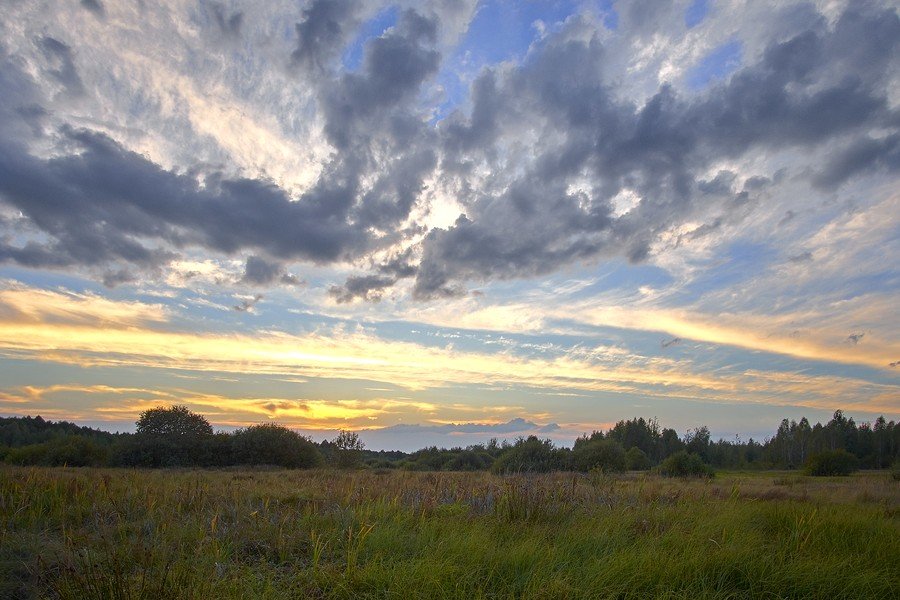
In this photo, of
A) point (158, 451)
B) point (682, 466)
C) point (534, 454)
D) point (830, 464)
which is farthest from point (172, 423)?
point (830, 464)

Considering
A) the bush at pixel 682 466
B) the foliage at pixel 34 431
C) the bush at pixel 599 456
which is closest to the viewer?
the bush at pixel 599 456

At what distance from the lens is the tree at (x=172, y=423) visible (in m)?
38.9

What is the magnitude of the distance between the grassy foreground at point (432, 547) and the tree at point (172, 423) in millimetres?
33507

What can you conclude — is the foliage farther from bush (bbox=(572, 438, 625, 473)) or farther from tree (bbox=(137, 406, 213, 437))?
bush (bbox=(572, 438, 625, 473))

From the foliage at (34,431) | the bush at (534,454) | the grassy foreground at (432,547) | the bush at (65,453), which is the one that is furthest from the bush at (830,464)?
the foliage at (34,431)

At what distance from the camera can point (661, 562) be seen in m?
5.58

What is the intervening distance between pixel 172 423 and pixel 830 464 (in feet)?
→ 189

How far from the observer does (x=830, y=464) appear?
1873 inches

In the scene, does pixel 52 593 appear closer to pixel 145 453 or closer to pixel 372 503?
pixel 372 503

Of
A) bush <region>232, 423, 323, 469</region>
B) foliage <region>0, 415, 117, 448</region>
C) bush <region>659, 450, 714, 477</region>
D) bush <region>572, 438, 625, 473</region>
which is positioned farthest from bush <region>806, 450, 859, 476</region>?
foliage <region>0, 415, 117, 448</region>

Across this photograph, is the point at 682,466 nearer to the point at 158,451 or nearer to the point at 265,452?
the point at 265,452

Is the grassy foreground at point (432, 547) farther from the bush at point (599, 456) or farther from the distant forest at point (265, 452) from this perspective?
the bush at point (599, 456)

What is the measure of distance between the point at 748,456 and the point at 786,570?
4916 inches

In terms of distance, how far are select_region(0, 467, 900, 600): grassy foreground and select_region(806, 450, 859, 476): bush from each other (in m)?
47.8
